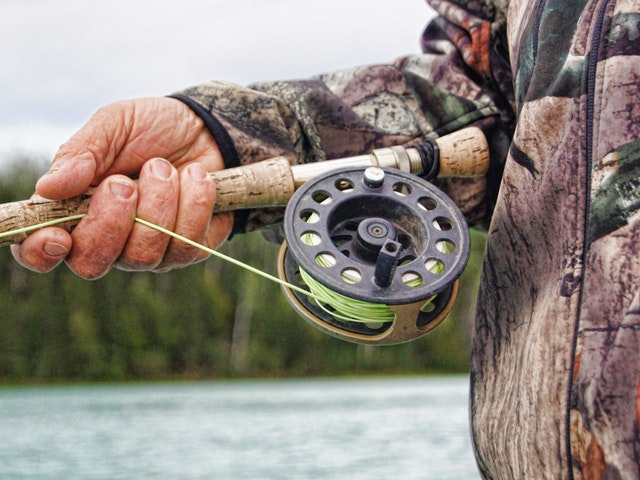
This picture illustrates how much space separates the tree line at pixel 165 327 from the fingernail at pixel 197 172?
83.8ft

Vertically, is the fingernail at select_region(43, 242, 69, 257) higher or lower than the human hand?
lower

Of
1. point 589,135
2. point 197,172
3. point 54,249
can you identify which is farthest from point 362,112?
point 589,135

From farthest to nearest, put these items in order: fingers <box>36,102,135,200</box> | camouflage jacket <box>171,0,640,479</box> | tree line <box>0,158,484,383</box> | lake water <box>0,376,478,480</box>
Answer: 1. tree line <box>0,158,484,383</box>
2. lake water <box>0,376,478,480</box>
3. fingers <box>36,102,135,200</box>
4. camouflage jacket <box>171,0,640,479</box>

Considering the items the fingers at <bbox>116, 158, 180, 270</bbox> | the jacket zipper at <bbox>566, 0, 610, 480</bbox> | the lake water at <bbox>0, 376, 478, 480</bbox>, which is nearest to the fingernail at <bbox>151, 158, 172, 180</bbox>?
the fingers at <bbox>116, 158, 180, 270</bbox>

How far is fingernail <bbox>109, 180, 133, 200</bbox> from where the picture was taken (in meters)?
1.79

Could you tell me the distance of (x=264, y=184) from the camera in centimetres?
192

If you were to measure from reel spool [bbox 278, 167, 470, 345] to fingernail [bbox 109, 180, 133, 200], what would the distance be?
308 millimetres

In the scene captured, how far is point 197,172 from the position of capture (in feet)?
6.12

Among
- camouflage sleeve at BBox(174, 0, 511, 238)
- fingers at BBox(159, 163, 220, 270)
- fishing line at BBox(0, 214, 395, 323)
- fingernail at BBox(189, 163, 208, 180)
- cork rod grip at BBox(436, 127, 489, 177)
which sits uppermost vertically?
camouflage sleeve at BBox(174, 0, 511, 238)

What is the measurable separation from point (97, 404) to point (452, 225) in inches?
800

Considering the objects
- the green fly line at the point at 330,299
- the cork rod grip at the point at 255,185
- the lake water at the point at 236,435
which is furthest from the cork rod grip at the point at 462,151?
the lake water at the point at 236,435

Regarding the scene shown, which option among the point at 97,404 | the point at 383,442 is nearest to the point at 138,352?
the point at 97,404

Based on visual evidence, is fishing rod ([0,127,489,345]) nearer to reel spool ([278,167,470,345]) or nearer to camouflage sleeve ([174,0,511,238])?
reel spool ([278,167,470,345])

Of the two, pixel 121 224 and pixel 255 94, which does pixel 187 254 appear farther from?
pixel 255 94
